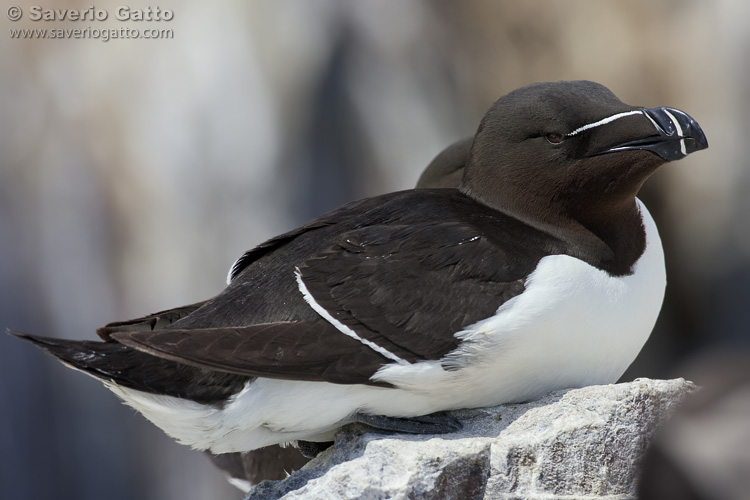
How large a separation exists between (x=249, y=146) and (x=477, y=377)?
4.01 m

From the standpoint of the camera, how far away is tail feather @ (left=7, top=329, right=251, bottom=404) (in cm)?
270

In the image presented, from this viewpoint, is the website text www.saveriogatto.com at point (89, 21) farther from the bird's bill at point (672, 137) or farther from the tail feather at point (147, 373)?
the bird's bill at point (672, 137)

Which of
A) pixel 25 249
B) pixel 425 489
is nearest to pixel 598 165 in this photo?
pixel 425 489

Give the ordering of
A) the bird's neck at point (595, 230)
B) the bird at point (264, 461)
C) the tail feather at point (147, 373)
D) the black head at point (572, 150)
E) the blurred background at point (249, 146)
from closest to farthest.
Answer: the tail feather at point (147, 373) → the black head at point (572, 150) → the bird's neck at point (595, 230) → the bird at point (264, 461) → the blurred background at point (249, 146)

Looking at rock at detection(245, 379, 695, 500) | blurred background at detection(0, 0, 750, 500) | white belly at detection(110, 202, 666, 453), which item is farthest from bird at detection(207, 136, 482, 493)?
blurred background at detection(0, 0, 750, 500)

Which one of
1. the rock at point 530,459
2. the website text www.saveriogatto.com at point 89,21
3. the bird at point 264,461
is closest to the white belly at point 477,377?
the rock at point 530,459

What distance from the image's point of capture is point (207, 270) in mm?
6484

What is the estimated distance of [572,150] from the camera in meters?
2.99

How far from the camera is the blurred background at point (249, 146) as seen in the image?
21.0 feet

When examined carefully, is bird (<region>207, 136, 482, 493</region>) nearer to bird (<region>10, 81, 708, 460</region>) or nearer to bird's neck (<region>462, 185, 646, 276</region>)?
bird (<region>10, 81, 708, 460</region>)

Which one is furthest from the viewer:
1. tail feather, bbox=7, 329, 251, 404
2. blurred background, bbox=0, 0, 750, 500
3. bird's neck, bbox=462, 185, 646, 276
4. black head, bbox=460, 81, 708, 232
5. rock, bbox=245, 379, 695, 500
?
blurred background, bbox=0, 0, 750, 500

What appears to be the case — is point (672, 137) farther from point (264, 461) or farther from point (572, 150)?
point (264, 461)

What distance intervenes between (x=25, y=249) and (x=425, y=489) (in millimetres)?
4885

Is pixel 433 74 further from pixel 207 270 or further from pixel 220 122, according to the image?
pixel 207 270
